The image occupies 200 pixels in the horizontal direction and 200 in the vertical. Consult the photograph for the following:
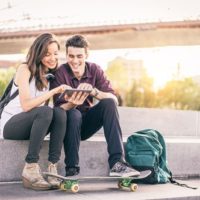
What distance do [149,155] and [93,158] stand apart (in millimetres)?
516

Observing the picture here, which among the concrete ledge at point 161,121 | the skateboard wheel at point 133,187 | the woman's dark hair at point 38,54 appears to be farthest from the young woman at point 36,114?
the concrete ledge at point 161,121

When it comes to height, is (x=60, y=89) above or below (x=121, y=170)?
above

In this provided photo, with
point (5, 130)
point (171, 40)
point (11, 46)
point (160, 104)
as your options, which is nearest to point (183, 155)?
point (5, 130)

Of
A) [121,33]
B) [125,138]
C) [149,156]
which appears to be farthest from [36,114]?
[121,33]

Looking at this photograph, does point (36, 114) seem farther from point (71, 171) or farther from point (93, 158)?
point (93, 158)

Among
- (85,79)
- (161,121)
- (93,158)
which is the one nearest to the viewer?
(85,79)

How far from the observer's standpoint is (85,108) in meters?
4.15

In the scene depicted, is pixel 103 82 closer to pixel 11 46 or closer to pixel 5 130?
pixel 5 130

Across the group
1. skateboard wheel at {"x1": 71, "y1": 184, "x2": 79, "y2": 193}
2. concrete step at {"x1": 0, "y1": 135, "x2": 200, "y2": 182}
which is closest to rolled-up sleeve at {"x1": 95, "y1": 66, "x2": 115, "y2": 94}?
concrete step at {"x1": 0, "y1": 135, "x2": 200, "y2": 182}

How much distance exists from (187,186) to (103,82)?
115 centimetres

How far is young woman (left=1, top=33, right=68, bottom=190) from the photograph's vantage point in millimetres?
3584

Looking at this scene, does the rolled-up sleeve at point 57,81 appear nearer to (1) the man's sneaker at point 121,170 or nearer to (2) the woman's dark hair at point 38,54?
(2) the woman's dark hair at point 38,54

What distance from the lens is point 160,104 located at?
33781mm

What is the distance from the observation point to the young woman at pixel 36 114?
358 centimetres
